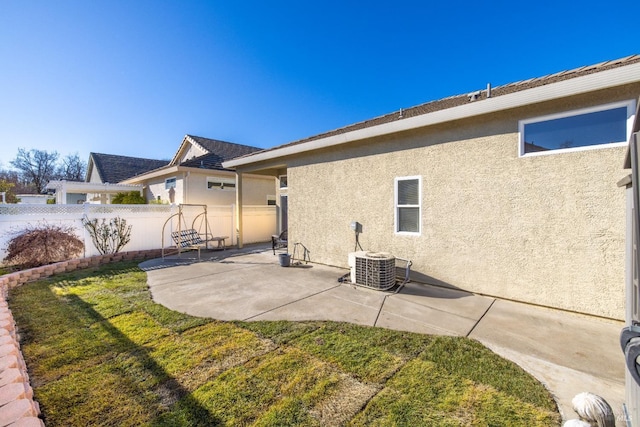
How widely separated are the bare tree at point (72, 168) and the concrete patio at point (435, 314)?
46203 mm

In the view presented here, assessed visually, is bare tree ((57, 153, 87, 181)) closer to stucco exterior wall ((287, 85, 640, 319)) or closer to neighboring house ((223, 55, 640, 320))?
stucco exterior wall ((287, 85, 640, 319))

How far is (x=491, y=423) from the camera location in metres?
2.04

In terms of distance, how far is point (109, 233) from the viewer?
8.91 metres

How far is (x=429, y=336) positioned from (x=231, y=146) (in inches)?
681

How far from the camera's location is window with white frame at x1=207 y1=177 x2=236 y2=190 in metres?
13.6

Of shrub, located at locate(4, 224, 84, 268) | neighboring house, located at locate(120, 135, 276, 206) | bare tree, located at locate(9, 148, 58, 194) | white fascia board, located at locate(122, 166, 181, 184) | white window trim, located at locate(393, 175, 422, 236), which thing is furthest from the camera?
bare tree, located at locate(9, 148, 58, 194)

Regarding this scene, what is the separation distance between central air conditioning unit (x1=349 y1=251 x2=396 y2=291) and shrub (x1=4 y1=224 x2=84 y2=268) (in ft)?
28.1

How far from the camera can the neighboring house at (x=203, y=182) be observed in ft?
42.0

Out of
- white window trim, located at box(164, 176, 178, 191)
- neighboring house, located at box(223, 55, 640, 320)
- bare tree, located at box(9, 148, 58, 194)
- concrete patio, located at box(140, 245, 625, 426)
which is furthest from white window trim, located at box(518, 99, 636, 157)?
bare tree, located at box(9, 148, 58, 194)

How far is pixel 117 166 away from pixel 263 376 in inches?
1007

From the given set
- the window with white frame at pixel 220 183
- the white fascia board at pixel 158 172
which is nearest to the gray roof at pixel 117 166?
the white fascia board at pixel 158 172

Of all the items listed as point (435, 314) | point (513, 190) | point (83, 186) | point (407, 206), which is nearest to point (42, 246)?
point (83, 186)

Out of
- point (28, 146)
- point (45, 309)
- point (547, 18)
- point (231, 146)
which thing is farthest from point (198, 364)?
point (28, 146)

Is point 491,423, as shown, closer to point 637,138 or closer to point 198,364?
point 637,138
